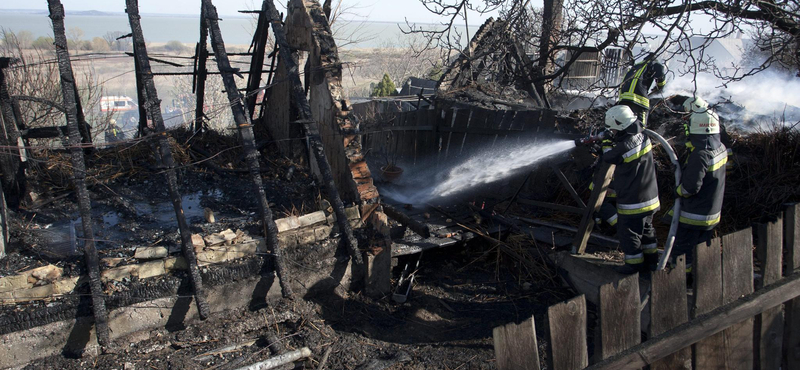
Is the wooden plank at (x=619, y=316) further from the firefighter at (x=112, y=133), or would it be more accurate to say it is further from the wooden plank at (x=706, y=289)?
the firefighter at (x=112, y=133)

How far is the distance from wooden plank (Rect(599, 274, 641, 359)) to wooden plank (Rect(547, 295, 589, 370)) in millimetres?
152

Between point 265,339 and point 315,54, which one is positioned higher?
point 315,54

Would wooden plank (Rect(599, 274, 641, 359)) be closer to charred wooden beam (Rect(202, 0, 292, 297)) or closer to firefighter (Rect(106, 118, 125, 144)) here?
charred wooden beam (Rect(202, 0, 292, 297))

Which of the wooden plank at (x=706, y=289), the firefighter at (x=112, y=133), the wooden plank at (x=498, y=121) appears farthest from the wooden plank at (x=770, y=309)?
the firefighter at (x=112, y=133)

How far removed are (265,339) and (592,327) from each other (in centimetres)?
374

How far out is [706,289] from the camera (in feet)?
8.82

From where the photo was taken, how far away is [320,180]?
7555 mm

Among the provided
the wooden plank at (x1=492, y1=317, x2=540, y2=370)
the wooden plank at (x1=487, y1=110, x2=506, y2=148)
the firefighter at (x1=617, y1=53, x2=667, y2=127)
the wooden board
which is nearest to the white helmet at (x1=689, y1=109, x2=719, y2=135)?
the firefighter at (x1=617, y1=53, x2=667, y2=127)

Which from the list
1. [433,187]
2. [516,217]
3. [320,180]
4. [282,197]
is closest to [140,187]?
→ [282,197]

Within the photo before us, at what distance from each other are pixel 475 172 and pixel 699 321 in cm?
695

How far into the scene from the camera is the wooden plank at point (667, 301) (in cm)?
253

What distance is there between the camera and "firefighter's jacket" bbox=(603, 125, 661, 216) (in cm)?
531

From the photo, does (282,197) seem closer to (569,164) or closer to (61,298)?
(61,298)

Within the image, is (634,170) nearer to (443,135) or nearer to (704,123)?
(704,123)
